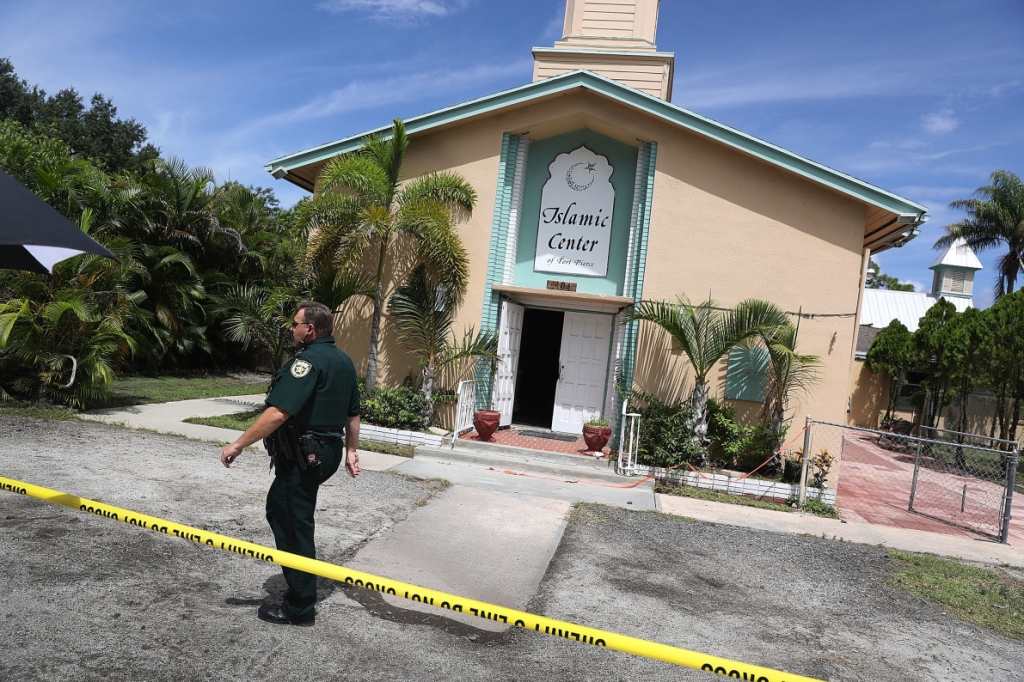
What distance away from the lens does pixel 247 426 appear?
11.3m

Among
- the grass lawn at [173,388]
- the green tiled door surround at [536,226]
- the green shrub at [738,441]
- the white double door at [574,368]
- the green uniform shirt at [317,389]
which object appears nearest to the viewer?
the green uniform shirt at [317,389]

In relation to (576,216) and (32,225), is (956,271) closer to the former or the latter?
(576,216)

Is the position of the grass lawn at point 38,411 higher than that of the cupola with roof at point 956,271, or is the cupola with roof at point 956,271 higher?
the cupola with roof at point 956,271

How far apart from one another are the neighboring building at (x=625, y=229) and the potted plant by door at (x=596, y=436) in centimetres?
76

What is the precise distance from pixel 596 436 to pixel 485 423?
1.72m

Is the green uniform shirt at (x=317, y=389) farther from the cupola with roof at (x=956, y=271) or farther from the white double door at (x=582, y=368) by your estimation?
the cupola with roof at (x=956, y=271)

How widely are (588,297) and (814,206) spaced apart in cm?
374

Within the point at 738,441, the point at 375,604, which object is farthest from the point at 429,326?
the point at 375,604

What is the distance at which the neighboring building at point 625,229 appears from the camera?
11227 millimetres

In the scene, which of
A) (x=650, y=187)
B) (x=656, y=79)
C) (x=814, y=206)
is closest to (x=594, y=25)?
(x=656, y=79)

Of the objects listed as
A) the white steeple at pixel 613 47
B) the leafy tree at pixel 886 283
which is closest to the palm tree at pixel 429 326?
the white steeple at pixel 613 47

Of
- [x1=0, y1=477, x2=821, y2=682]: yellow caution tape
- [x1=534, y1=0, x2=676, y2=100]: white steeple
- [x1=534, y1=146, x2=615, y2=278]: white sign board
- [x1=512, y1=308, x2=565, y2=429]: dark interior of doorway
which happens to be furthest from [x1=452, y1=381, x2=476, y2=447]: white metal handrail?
[x1=0, y1=477, x2=821, y2=682]: yellow caution tape

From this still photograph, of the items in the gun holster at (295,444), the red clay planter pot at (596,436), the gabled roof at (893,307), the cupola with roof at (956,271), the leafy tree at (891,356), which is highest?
the cupola with roof at (956,271)

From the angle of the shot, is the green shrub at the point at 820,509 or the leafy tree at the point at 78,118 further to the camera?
the leafy tree at the point at 78,118
